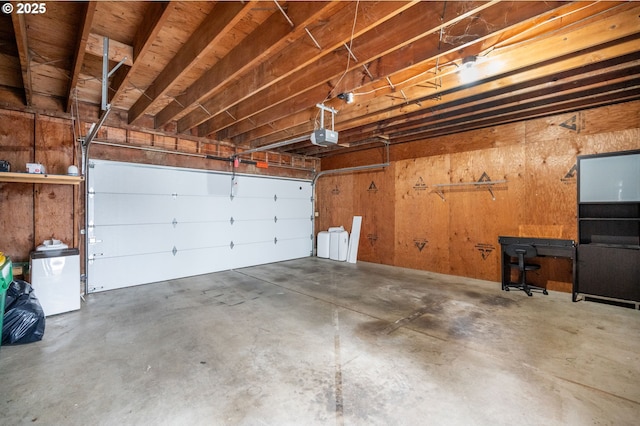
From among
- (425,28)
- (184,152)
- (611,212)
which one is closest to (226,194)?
(184,152)

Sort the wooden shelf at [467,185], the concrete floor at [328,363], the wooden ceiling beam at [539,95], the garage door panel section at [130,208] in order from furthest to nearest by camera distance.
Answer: the wooden shelf at [467,185], the garage door panel section at [130,208], the wooden ceiling beam at [539,95], the concrete floor at [328,363]

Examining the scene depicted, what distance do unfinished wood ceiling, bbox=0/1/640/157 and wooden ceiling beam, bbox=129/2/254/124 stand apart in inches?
0.6

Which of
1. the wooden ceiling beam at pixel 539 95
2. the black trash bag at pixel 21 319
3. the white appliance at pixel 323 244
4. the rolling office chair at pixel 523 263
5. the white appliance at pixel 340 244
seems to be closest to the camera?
the black trash bag at pixel 21 319

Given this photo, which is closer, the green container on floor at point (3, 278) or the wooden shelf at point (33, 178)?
the green container on floor at point (3, 278)

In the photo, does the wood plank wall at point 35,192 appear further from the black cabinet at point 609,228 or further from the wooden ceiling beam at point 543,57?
the black cabinet at point 609,228

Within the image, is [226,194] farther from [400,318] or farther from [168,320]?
[400,318]

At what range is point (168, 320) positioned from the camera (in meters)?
3.20

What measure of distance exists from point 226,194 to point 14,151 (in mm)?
3017

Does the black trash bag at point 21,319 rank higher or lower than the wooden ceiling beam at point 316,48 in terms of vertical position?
lower

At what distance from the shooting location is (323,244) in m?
7.21

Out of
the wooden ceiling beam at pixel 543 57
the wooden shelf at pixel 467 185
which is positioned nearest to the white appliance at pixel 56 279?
the wooden ceiling beam at pixel 543 57

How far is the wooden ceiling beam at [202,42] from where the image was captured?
198 centimetres

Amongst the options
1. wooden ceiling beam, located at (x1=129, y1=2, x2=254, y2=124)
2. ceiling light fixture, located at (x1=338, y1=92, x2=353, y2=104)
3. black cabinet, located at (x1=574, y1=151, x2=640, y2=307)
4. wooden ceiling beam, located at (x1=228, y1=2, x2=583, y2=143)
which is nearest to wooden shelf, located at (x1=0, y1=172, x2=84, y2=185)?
wooden ceiling beam, located at (x1=129, y1=2, x2=254, y2=124)

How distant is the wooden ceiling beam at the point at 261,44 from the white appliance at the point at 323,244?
426 cm
